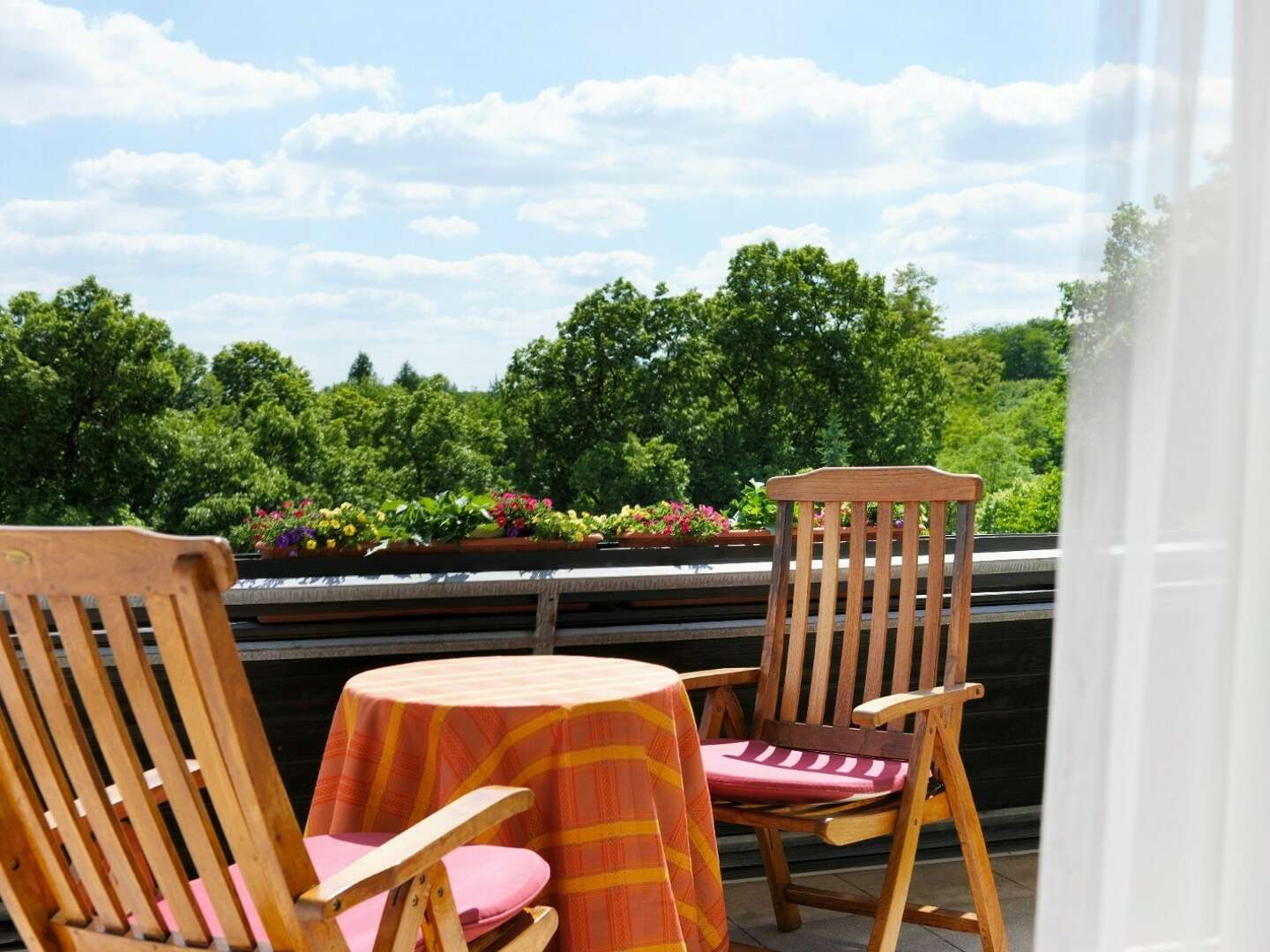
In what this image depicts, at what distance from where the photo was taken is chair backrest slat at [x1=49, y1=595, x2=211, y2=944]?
4.83 ft

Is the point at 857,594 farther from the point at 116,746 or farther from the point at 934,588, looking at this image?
the point at 116,746

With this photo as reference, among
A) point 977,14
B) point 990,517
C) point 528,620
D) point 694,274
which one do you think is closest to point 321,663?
point 528,620

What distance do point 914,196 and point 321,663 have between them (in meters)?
46.5

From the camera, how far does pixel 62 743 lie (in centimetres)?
153

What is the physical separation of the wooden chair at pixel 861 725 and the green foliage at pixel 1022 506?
21219 millimetres

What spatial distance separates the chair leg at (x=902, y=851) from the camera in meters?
2.43

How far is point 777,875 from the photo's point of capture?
294 centimetres

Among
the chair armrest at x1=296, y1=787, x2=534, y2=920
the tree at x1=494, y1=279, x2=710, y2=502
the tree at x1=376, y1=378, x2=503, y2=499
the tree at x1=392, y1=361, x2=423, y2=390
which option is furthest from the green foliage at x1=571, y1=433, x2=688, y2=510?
the chair armrest at x1=296, y1=787, x2=534, y2=920

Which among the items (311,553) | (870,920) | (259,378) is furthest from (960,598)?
(259,378)

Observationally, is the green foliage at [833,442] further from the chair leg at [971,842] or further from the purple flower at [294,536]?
the chair leg at [971,842]

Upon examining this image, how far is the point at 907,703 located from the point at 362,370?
40481 millimetres

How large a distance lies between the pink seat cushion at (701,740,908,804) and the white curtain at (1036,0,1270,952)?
1380 millimetres

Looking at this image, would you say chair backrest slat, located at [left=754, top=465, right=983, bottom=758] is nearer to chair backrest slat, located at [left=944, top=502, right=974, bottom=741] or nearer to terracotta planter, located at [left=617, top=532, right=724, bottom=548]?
chair backrest slat, located at [left=944, top=502, right=974, bottom=741]

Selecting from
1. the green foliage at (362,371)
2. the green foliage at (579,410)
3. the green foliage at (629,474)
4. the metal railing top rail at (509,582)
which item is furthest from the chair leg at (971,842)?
the green foliage at (362,371)
